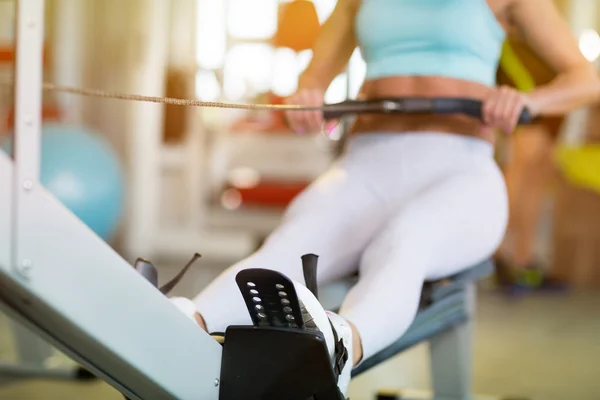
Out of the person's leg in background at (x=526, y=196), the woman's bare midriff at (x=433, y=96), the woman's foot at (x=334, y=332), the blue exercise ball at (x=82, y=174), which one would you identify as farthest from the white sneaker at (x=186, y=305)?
the person's leg in background at (x=526, y=196)

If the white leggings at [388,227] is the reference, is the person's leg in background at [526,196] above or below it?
below

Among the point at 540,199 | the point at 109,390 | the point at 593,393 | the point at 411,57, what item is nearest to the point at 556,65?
the point at 411,57

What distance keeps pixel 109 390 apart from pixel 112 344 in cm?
98

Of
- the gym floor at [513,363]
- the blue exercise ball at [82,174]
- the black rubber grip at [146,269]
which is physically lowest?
the gym floor at [513,363]

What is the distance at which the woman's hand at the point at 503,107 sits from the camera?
3.59 ft

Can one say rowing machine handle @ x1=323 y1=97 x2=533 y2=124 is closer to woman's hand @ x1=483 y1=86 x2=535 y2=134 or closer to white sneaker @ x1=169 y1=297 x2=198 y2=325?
woman's hand @ x1=483 y1=86 x2=535 y2=134

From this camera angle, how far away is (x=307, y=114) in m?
1.15

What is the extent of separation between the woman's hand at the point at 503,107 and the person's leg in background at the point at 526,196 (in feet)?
7.88

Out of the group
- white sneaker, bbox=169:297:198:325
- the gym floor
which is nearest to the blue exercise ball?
the gym floor

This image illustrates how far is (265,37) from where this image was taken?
4.66 meters

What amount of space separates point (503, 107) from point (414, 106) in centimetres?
12

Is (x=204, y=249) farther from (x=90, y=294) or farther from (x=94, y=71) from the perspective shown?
(x=90, y=294)

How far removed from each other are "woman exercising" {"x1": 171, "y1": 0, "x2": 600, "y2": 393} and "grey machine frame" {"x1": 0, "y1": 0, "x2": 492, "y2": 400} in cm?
20

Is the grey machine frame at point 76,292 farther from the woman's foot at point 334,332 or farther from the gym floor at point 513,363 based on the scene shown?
the gym floor at point 513,363
